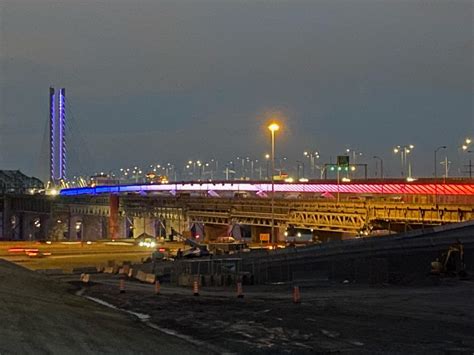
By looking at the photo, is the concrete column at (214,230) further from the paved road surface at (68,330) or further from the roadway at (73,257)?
the paved road surface at (68,330)

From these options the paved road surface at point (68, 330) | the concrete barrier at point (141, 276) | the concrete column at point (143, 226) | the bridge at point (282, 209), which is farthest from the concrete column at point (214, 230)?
the paved road surface at point (68, 330)

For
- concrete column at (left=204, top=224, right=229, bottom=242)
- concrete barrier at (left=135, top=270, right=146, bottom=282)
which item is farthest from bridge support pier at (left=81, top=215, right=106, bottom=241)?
concrete barrier at (left=135, top=270, right=146, bottom=282)

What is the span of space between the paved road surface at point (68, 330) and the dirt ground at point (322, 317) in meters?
1.69

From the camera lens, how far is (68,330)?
957 inches

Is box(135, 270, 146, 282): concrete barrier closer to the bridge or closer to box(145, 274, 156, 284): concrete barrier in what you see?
box(145, 274, 156, 284): concrete barrier

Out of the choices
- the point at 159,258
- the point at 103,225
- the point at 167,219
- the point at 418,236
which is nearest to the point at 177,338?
the point at 418,236

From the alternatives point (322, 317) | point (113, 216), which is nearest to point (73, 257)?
point (322, 317)

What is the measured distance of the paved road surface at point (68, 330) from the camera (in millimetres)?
20922

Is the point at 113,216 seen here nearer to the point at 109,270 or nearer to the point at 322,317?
the point at 109,270

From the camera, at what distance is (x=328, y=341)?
25.1m

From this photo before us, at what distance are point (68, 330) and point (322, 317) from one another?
1026 cm

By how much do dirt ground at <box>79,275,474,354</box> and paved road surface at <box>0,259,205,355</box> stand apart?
5.55ft

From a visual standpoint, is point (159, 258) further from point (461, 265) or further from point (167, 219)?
point (167, 219)

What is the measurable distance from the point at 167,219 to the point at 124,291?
367ft
